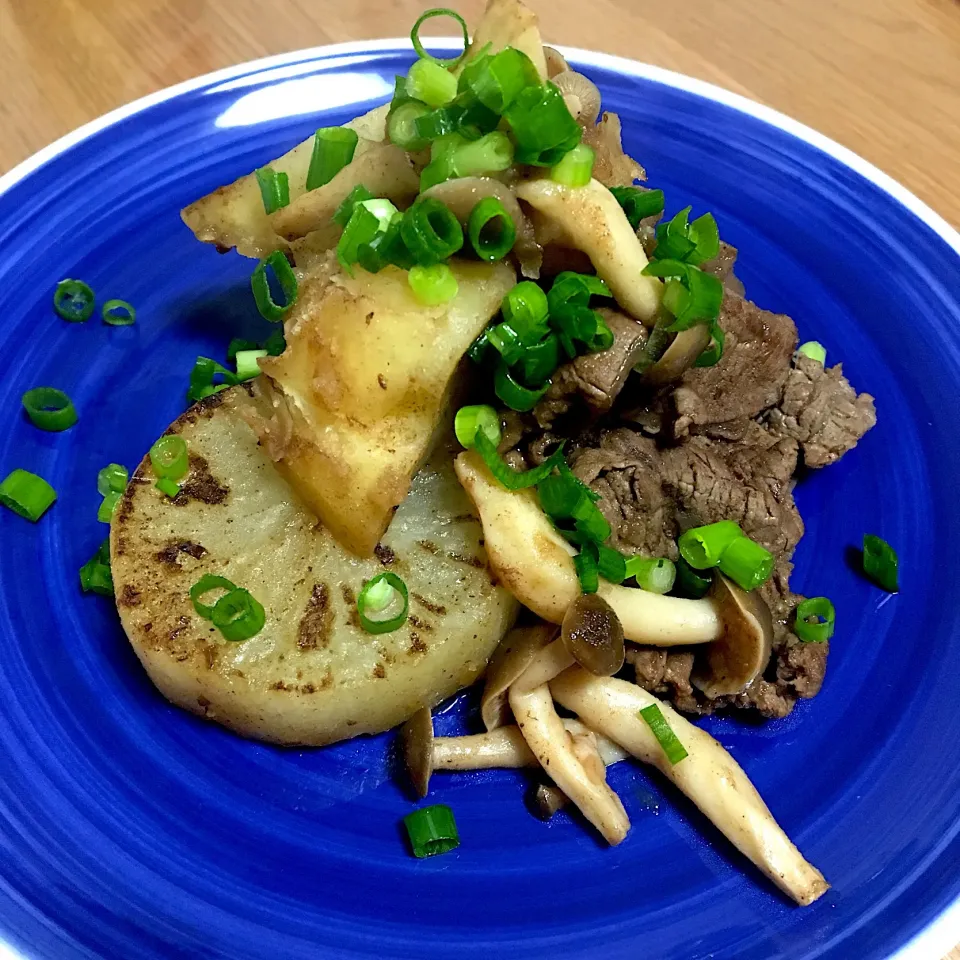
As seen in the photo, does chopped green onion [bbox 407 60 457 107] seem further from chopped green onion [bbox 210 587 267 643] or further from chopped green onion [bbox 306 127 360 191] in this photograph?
chopped green onion [bbox 210 587 267 643]

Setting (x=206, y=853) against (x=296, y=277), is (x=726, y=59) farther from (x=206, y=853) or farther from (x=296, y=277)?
(x=206, y=853)

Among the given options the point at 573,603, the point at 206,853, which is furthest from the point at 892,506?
the point at 206,853

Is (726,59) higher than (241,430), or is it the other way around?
(726,59)

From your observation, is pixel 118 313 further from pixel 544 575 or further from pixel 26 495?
pixel 544 575

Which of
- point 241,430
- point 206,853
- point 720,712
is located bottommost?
point 206,853

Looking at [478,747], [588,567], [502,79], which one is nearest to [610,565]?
[588,567]

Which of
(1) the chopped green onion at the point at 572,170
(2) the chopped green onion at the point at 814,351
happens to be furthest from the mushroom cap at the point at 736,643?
(1) the chopped green onion at the point at 572,170

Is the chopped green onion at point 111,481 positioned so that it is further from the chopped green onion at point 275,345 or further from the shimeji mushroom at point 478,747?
the shimeji mushroom at point 478,747
